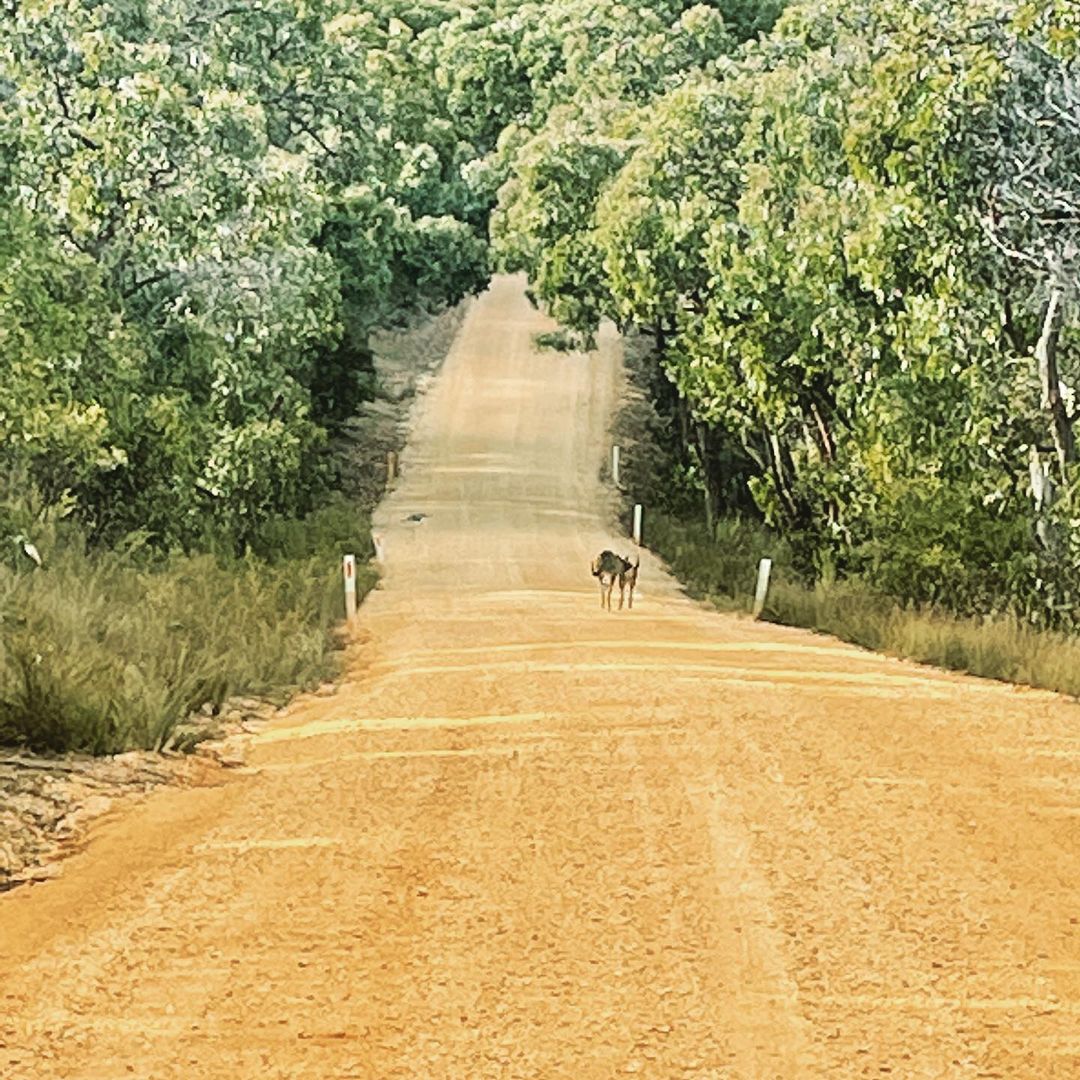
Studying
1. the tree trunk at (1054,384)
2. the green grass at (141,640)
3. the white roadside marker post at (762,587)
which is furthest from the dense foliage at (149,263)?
the tree trunk at (1054,384)

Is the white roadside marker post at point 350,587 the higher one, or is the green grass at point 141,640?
the green grass at point 141,640

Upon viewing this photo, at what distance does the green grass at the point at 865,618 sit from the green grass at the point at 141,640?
619cm

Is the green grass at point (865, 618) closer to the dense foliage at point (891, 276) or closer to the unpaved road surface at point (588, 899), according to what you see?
the dense foliage at point (891, 276)

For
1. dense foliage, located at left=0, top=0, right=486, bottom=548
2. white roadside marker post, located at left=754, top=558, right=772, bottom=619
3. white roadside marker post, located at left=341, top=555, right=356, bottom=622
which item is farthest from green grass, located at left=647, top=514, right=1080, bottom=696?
dense foliage, located at left=0, top=0, right=486, bottom=548

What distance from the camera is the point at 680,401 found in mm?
44062

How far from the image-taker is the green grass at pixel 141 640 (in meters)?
10.7

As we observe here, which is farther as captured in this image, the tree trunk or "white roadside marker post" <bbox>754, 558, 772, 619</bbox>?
"white roadside marker post" <bbox>754, 558, 772, 619</bbox>

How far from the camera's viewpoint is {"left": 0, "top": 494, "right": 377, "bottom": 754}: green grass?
10703mm

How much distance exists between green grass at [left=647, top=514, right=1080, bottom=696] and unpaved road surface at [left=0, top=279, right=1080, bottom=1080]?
2344mm

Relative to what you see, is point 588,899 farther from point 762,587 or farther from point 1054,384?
point 762,587

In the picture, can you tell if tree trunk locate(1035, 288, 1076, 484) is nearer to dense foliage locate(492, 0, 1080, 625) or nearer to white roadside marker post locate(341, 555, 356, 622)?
dense foliage locate(492, 0, 1080, 625)

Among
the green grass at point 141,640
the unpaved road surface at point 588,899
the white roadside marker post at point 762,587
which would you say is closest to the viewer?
the unpaved road surface at point 588,899

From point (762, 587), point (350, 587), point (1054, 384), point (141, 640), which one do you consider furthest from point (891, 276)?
point (141, 640)

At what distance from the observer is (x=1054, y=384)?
20391 millimetres
